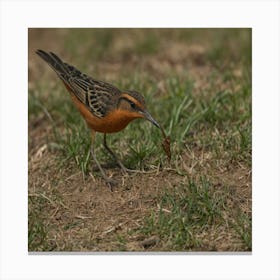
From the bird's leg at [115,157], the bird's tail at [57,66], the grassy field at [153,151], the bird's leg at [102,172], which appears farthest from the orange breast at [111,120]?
the bird's tail at [57,66]

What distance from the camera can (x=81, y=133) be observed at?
31.1 ft

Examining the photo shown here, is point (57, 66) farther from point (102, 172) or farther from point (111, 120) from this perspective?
point (102, 172)

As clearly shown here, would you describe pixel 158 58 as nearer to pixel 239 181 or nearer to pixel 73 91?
pixel 73 91

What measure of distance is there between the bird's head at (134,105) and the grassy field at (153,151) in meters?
0.79

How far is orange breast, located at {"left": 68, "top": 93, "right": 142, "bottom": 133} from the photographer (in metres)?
8.16

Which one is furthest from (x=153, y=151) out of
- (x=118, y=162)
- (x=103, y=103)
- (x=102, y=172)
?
(x=103, y=103)

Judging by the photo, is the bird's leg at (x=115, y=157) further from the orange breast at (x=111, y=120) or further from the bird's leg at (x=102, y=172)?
the orange breast at (x=111, y=120)

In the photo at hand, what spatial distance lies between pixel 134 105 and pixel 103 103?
625mm

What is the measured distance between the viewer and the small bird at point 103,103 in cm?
809

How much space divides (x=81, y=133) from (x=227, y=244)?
9.80 feet

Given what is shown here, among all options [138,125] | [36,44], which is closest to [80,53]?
[36,44]

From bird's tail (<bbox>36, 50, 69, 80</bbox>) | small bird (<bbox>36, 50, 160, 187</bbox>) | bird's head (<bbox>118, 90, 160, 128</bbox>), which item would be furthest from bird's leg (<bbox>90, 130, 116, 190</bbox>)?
bird's tail (<bbox>36, 50, 69, 80</bbox>)

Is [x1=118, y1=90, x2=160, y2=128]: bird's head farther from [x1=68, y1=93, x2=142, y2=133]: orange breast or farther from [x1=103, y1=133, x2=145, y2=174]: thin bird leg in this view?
[x1=103, y1=133, x2=145, y2=174]: thin bird leg

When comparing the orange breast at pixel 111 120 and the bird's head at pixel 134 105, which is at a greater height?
the bird's head at pixel 134 105
